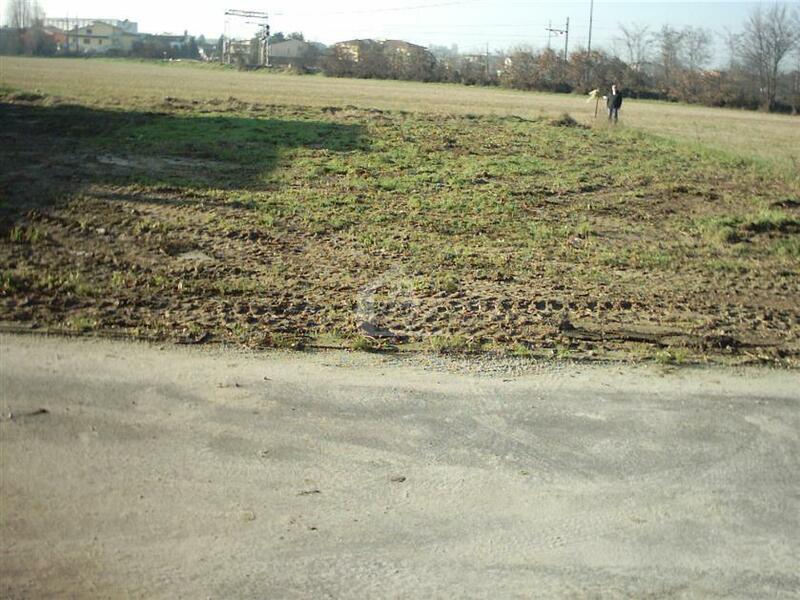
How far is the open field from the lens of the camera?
8.29 meters

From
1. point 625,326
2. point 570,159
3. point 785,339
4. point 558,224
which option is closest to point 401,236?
point 558,224

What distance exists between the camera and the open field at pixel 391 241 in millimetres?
8289

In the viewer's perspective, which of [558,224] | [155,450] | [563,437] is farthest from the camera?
[558,224]

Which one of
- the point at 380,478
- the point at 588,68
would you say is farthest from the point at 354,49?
the point at 380,478

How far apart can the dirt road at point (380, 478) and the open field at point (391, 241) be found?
87cm

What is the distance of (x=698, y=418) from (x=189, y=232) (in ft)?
23.0

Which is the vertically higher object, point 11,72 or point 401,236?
point 11,72

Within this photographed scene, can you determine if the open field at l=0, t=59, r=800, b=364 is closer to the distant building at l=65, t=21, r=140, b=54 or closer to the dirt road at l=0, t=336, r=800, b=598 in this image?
the dirt road at l=0, t=336, r=800, b=598

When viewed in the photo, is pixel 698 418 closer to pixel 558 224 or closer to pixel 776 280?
pixel 776 280

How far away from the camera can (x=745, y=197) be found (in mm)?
16531

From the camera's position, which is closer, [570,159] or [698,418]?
[698,418]

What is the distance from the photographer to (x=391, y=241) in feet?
38.1

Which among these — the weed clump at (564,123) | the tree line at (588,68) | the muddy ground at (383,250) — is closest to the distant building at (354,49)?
the tree line at (588,68)

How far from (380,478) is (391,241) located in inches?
253
